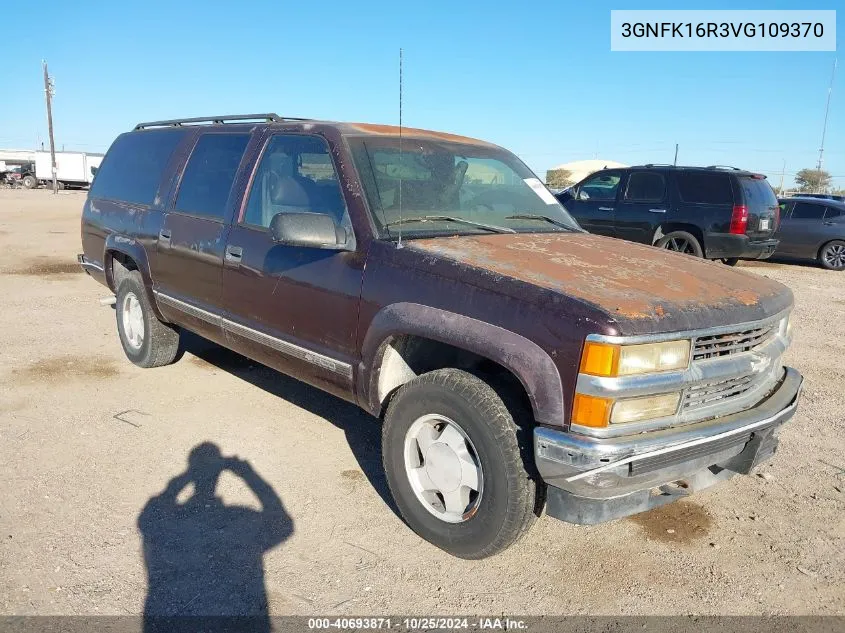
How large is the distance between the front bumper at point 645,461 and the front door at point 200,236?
2.65m

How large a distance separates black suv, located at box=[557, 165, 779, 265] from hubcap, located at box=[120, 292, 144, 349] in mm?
8419

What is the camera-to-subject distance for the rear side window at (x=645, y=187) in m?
11.3

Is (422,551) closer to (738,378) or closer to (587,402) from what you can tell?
(587,402)

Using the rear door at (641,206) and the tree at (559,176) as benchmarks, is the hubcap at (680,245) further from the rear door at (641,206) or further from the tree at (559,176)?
the tree at (559,176)

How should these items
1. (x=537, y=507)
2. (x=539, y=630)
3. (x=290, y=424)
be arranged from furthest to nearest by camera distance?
(x=290, y=424)
(x=537, y=507)
(x=539, y=630)

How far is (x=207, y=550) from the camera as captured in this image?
10.1 feet

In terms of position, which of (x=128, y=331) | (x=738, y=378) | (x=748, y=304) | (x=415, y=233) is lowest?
(x=128, y=331)

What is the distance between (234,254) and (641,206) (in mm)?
8875

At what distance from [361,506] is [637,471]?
157 centimetres

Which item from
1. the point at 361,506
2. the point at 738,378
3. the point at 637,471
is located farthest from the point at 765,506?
the point at 361,506

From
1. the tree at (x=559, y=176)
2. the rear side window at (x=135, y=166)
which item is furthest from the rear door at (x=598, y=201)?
the tree at (x=559, y=176)

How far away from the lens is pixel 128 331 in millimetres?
5801

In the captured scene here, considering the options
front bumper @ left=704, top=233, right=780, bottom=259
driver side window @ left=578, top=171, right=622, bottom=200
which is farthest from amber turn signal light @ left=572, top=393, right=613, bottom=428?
driver side window @ left=578, top=171, right=622, bottom=200

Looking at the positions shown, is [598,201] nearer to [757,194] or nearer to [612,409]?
[757,194]
